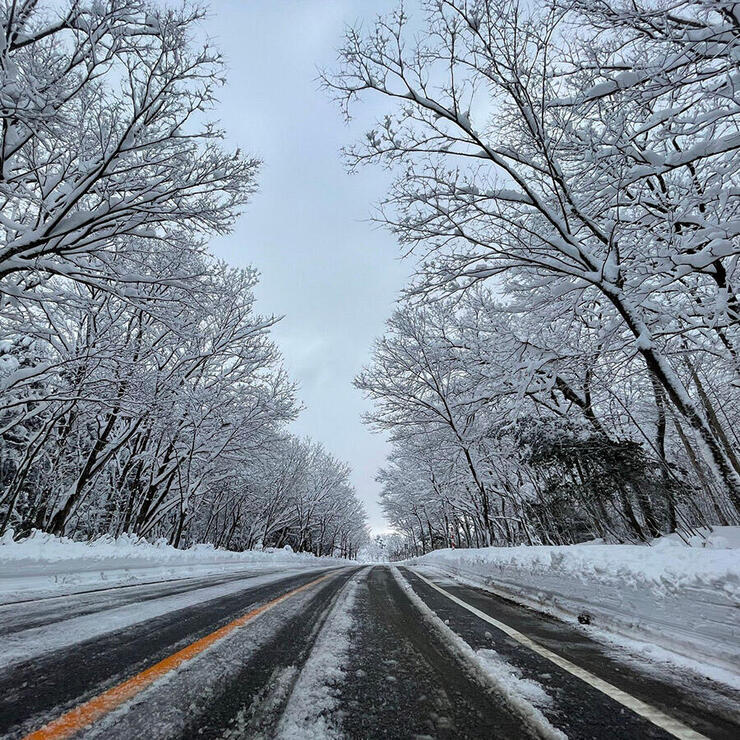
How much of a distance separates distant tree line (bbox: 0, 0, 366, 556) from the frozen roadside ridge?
320 inches

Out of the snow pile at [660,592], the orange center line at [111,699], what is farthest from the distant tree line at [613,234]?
the orange center line at [111,699]

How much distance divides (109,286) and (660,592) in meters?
9.31

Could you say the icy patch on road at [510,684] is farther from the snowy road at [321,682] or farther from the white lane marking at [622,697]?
the white lane marking at [622,697]

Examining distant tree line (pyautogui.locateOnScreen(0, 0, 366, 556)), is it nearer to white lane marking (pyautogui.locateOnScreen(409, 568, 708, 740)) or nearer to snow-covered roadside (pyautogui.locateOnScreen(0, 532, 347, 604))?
snow-covered roadside (pyautogui.locateOnScreen(0, 532, 347, 604))

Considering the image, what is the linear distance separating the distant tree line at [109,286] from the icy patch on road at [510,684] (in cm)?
747

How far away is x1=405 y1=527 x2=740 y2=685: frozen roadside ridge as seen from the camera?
242 cm

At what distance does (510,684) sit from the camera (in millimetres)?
1935

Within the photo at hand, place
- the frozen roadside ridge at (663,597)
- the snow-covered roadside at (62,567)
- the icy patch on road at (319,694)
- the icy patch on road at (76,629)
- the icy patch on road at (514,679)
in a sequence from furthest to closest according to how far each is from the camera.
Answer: the snow-covered roadside at (62,567), the frozen roadside ridge at (663,597), the icy patch on road at (76,629), the icy patch on road at (514,679), the icy patch on road at (319,694)

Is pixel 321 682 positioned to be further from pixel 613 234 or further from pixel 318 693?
pixel 613 234

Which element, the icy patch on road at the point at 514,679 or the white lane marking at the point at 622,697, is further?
the icy patch on road at the point at 514,679

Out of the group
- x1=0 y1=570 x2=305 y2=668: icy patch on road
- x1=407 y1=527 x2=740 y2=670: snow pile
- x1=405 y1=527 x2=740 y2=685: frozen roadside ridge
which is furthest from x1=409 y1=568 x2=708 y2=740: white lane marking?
x1=0 y1=570 x2=305 y2=668: icy patch on road

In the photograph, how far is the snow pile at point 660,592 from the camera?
2457 millimetres

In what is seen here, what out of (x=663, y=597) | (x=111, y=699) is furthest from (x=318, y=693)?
(x=663, y=597)

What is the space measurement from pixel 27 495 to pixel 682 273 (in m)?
21.4
